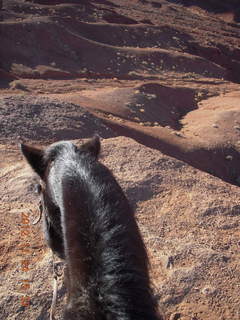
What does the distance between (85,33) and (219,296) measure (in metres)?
17.7

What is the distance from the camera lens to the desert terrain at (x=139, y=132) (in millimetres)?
3891

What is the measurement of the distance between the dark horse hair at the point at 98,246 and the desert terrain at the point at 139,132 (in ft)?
0.99

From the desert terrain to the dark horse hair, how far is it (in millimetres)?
303

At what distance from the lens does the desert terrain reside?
389cm

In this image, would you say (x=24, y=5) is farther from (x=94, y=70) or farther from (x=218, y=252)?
(x=218, y=252)

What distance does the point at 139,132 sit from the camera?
9.23 metres

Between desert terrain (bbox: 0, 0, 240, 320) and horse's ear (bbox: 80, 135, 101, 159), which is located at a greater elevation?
horse's ear (bbox: 80, 135, 101, 159)

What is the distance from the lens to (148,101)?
12625mm

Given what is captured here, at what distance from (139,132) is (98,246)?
24.7 ft

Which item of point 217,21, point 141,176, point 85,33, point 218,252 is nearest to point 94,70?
point 85,33

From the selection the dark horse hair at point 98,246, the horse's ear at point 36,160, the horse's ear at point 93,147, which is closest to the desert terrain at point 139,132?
the horse's ear at point 36,160

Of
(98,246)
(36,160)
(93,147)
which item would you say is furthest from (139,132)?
(98,246)

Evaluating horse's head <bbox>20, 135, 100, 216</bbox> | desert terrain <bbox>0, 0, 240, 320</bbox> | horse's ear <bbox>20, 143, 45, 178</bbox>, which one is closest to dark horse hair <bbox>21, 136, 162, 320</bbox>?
horse's head <bbox>20, 135, 100, 216</bbox>

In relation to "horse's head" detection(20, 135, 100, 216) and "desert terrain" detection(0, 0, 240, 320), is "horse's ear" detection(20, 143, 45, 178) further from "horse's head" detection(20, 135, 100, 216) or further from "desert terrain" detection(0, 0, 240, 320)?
"desert terrain" detection(0, 0, 240, 320)
